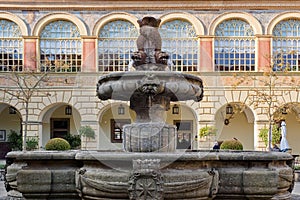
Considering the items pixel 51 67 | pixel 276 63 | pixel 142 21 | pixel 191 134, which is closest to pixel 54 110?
pixel 51 67

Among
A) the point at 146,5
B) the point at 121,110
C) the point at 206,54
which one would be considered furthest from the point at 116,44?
the point at 206,54

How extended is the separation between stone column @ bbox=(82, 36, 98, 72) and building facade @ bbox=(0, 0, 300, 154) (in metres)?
0.06

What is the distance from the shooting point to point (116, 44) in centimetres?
2967

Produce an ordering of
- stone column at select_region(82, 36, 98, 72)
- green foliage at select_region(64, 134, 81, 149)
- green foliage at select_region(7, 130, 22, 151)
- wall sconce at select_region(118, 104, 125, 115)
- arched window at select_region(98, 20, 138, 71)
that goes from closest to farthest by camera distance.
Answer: wall sconce at select_region(118, 104, 125, 115)
stone column at select_region(82, 36, 98, 72)
arched window at select_region(98, 20, 138, 71)
green foliage at select_region(64, 134, 81, 149)
green foliage at select_region(7, 130, 22, 151)

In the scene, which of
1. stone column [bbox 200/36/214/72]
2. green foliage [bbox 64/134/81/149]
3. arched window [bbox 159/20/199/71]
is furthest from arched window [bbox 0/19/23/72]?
stone column [bbox 200/36/214/72]

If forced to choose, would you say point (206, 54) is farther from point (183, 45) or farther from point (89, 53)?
point (89, 53)

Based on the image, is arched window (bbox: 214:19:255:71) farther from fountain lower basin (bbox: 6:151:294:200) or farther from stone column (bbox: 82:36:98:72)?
fountain lower basin (bbox: 6:151:294:200)

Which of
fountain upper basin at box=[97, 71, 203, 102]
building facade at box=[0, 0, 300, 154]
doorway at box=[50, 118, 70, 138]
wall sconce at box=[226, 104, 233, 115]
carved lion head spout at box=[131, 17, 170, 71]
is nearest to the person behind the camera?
fountain upper basin at box=[97, 71, 203, 102]

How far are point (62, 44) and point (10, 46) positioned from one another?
116 inches

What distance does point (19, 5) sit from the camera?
29359mm

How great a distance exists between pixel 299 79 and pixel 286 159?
21999 millimetres

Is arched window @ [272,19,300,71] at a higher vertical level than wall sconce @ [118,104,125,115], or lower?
higher

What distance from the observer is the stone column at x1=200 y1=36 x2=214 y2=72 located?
29.2 metres

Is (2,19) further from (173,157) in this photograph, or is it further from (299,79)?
(173,157)
